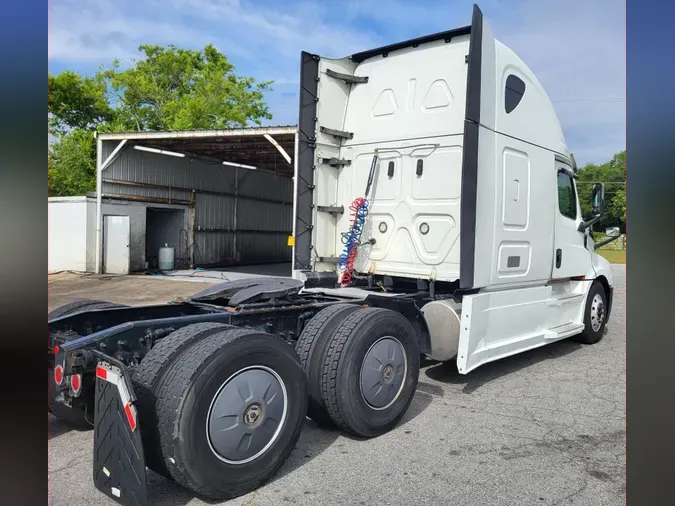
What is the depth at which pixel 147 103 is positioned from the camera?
115 feet

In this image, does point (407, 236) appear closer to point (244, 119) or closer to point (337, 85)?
point (337, 85)

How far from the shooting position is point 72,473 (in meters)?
3.79

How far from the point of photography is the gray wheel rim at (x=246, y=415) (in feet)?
10.8

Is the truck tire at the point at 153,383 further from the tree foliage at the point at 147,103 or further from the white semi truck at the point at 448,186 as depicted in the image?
the tree foliage at the point at 147,103

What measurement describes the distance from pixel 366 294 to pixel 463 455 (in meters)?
2.21

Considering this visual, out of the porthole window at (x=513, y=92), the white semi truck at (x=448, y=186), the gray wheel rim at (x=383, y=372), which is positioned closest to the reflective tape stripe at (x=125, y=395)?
the gray wheel rim at (x=383, y=372)

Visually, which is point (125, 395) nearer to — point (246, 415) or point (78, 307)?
point (246, 415)

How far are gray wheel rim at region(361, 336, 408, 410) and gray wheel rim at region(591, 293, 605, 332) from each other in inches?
185

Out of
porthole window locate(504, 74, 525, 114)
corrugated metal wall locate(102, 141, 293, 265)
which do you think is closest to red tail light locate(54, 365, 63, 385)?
porthole window locate(504, 74, 525, 114)

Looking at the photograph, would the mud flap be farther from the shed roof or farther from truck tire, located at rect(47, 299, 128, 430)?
the shed roof

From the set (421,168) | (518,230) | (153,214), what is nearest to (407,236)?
(421,168)

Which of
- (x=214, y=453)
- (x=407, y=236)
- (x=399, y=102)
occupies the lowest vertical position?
(x=214, y=453)

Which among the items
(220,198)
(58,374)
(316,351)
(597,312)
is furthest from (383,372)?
(220,198)
